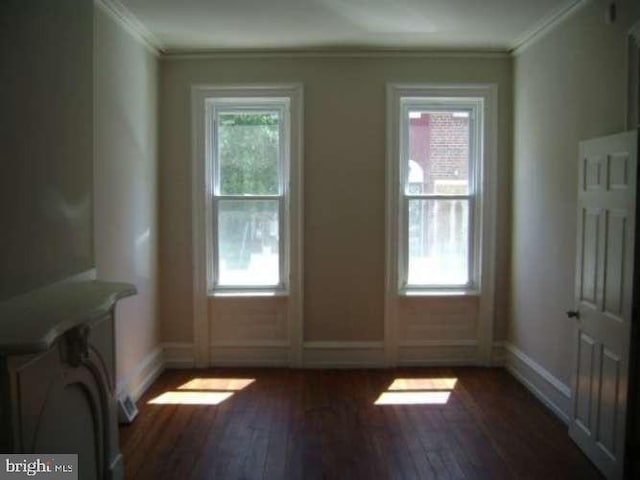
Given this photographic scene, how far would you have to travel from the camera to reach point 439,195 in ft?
16.7

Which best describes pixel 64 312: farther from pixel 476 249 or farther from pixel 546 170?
pixel 476 249

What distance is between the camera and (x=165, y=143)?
4996 millimetres

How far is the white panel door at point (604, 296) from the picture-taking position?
294 centimetres

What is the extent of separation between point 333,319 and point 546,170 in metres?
2.16

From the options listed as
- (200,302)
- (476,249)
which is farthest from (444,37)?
(200,302)

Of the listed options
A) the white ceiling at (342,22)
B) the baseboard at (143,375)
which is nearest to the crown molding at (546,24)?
the white ceiling at (342,22)

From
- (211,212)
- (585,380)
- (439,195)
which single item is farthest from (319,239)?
(585,380)

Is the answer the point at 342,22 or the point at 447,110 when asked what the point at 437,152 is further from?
the point at 342,22

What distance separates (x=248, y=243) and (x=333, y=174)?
0.98 meters

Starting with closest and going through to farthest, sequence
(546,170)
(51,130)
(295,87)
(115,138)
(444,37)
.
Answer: (51,130), (115,138), (546,170), (444,37), (295,87)

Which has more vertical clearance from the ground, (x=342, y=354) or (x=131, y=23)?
(x=131, y=23)

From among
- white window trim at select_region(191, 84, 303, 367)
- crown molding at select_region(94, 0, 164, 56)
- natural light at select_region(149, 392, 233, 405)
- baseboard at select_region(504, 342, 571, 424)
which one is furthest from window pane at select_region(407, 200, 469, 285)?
crown molding at select_region(94, 0, 164, 56)

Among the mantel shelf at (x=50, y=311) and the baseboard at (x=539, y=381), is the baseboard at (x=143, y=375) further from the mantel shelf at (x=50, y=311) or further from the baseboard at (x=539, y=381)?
the baseboard at (x=539, y=381)

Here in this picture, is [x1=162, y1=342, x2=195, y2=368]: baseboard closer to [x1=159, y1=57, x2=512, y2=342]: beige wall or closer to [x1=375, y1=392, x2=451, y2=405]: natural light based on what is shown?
[x1=159, y1=57, x2=512, y2=342]: beige wall
